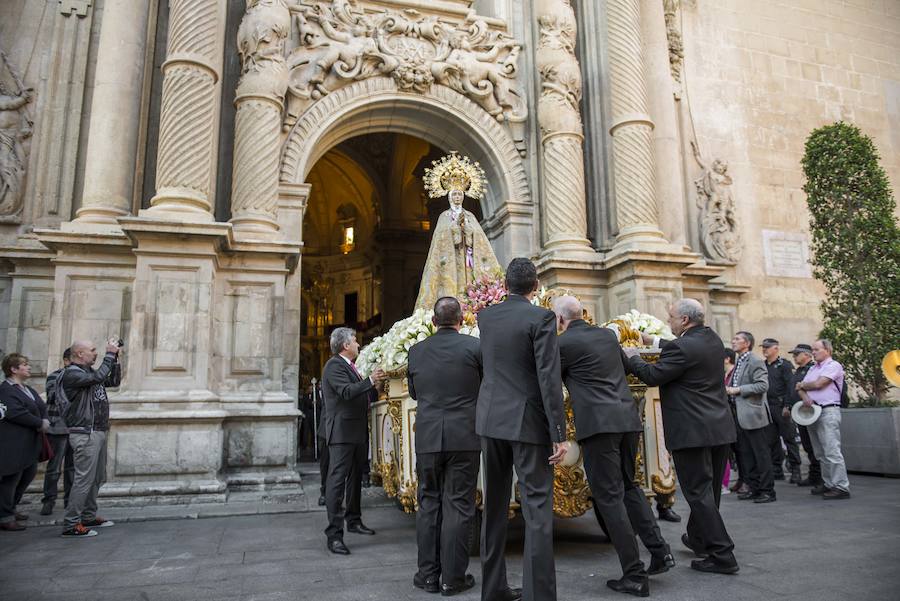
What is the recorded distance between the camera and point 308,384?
20125 mm

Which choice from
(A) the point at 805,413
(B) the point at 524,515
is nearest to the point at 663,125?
(A) the point at 805,413

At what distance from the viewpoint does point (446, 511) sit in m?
4.10

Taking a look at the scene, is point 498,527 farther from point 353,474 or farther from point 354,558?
point 353,474

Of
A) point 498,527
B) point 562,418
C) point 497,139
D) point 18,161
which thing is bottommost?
point 498,527

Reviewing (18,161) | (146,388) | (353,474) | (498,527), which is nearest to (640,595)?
(498,527)

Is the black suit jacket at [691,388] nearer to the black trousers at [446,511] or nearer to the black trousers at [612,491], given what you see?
the black trousers at [612,491]

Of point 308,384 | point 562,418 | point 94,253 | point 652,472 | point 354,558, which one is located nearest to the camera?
point 562,418

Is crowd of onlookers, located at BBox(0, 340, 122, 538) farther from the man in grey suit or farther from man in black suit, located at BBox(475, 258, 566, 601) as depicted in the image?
the man in grey suit

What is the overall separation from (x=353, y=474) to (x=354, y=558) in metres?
0.90

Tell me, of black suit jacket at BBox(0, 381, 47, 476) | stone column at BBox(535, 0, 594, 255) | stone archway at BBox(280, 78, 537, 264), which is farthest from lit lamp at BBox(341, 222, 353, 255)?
black suit jacket at BBox(0, 381, 47, 476)

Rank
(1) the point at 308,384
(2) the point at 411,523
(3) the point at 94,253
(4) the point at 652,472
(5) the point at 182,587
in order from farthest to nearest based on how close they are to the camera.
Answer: (1) the point at 308,384, (3) the point at 94,253, (2) the point at 411,523, (4) the point at 652,472, (5) the point at 182,587

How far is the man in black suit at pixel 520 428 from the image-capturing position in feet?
11.7

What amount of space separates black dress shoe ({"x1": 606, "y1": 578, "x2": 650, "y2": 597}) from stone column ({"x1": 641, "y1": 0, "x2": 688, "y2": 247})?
821 cm

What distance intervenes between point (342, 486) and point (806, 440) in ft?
20.4
